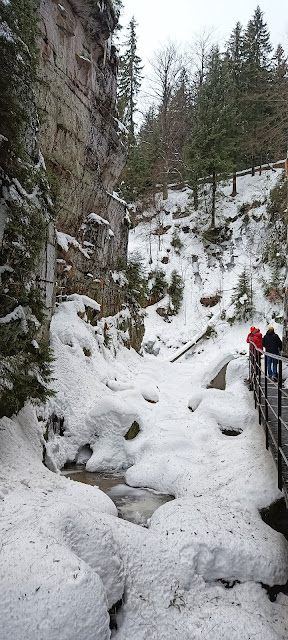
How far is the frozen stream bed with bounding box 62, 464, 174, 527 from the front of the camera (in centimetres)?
498

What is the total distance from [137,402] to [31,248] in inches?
196

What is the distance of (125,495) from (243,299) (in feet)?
54.2

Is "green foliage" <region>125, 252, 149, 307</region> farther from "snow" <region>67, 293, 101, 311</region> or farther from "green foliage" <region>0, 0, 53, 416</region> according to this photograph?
"green foliage" <region>0, 0, 53, 416</region>

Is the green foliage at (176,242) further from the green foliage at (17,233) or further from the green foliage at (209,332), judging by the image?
the green foliage at (17,233)

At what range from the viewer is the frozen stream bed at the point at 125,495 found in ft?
16.3

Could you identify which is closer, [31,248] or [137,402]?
[31,248]

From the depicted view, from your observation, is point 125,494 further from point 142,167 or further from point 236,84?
point 236,84

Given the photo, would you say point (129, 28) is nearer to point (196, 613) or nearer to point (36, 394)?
point (36, 394)

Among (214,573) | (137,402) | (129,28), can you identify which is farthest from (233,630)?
(129,28)

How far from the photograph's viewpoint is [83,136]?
462 inches

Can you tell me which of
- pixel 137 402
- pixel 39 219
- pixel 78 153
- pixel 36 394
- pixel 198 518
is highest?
pixel 78 153

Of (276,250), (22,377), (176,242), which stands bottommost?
(22,377)

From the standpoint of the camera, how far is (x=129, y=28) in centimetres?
3344

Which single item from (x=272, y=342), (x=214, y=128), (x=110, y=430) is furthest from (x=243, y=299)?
(x=110, y=430)
